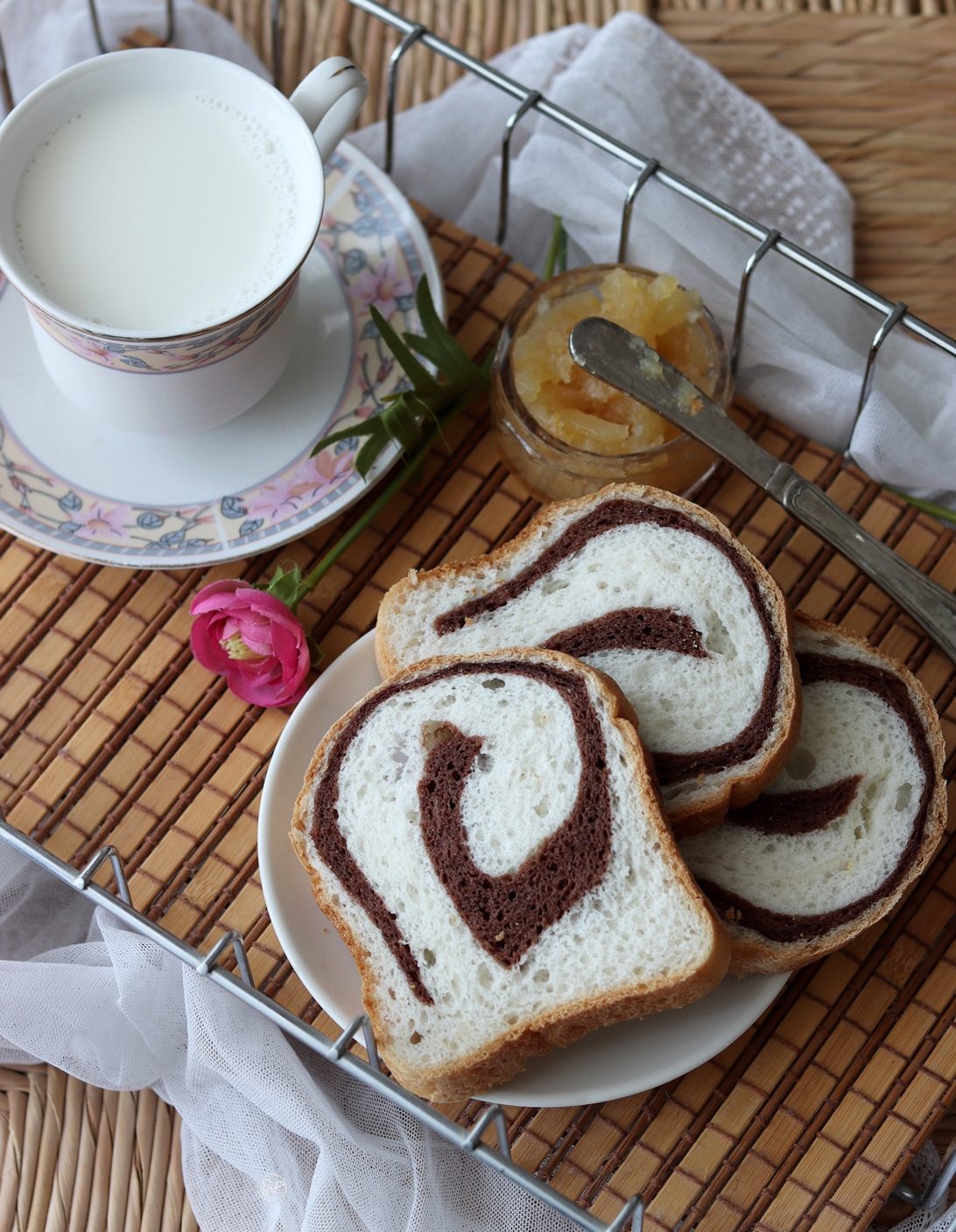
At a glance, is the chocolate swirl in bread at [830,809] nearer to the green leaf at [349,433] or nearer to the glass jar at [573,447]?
the glass jar at [573,447]

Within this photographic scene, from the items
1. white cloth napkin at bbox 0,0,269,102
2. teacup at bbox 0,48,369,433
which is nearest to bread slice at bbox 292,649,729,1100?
teacup at bbox 0,48,369,433

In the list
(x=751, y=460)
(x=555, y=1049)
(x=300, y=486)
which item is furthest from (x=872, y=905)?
(x=300, y=486)

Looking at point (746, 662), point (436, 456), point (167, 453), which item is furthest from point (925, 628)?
point (167, 453)

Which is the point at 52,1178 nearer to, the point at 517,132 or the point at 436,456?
the point at 436,456

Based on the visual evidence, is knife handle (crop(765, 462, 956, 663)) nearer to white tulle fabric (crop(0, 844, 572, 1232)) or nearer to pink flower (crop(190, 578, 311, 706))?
pink flower (crop(190, 578, 311, 706))

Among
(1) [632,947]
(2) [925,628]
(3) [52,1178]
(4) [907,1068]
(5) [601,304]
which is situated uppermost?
(5) [601,304]

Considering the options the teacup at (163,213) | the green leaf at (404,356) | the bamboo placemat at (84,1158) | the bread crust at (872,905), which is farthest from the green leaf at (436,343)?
the bamboo placemat at (84,1158)
